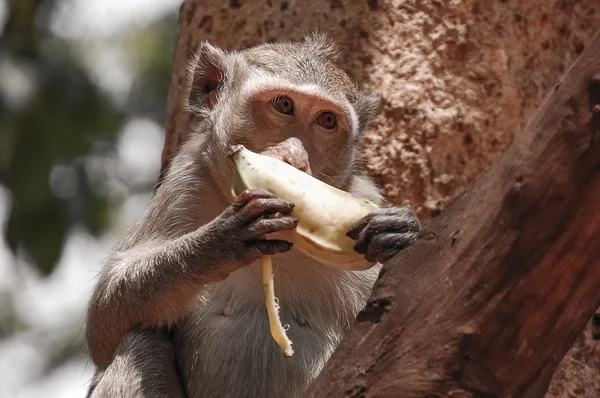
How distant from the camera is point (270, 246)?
473 centimetres

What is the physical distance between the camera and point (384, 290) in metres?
3.87

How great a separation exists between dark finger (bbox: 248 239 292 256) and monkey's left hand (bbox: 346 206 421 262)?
1.04ft

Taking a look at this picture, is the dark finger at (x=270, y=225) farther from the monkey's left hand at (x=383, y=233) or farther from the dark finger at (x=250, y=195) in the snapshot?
the monkey's left hand at (x=383, y=233)

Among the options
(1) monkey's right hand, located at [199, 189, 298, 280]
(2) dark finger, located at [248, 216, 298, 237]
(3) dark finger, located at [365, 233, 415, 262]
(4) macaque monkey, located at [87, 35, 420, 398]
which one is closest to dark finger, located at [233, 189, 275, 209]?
(1) monkey's right hand, located at [199, 189, 298, 280]

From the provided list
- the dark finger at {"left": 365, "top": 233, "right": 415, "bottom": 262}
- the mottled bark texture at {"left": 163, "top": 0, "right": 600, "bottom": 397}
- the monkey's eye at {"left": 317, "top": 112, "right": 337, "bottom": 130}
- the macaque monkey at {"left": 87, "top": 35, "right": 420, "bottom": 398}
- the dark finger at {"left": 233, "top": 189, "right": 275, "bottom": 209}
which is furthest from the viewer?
the mottled bark texture at {"left": 163, "top": 0, "right": 600, "bottom": 397}

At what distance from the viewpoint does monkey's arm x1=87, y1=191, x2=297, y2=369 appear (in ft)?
15.5

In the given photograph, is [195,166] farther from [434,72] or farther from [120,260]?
[434,72]

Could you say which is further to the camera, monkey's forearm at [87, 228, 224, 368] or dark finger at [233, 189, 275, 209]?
monkey's forearm at [87, 228, 224, 368]

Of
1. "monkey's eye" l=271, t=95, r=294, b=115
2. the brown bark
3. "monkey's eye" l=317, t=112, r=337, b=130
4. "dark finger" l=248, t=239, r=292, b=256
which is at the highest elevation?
the brown bark

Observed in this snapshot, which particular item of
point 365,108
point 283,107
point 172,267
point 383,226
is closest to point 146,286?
point 172,267

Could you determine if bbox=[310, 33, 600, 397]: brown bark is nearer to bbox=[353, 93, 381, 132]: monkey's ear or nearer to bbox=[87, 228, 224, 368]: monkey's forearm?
bbox=[87, 228, 224, 368]: monkey's forearm

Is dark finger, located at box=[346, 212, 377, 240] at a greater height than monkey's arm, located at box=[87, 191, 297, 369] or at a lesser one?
greater

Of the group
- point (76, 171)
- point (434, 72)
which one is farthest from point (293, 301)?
point (76, 171)

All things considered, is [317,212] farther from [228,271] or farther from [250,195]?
[228,271]
